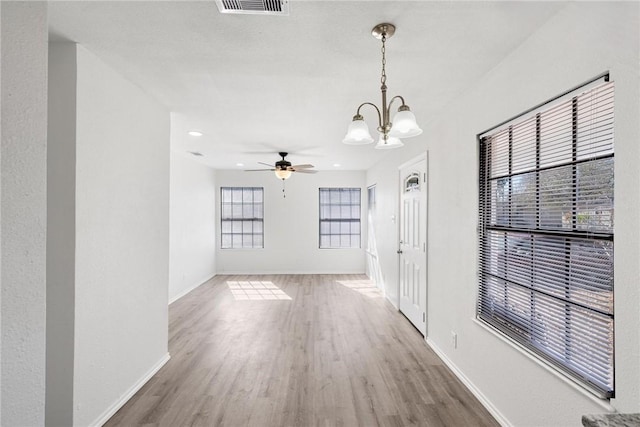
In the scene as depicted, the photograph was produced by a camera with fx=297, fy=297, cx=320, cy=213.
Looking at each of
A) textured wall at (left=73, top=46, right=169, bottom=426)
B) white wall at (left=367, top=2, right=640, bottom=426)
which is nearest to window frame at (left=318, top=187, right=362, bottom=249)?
white wall at (left=367, top=2, right=640, bottom=426)

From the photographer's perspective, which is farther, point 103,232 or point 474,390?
point 474,390

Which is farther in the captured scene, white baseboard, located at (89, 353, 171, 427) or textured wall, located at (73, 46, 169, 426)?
white baseboard, located at (89, 353, 171, 427)

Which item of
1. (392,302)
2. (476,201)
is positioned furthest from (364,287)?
(476,201)

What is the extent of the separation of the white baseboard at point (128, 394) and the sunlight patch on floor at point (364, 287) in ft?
11.7

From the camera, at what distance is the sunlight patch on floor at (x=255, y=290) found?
5.35 metres

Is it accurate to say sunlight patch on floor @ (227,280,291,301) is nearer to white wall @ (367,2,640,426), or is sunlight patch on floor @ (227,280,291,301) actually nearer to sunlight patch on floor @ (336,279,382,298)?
sunlight patch on floor @ (336,279,382,298)

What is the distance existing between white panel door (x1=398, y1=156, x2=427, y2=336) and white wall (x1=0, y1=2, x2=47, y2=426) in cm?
338

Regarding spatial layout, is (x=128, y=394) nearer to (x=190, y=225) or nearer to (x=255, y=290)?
(x=255, y=290)

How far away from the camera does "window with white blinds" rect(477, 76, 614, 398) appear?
4.58ft

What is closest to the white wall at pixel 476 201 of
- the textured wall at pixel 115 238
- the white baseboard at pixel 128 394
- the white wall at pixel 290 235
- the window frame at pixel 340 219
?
the textured wall at pixel 115 238

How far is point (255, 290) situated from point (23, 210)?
5306mm

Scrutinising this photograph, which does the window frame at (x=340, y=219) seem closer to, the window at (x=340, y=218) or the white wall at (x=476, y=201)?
the window at (x=340, y=218)

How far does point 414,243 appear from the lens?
3980 mm

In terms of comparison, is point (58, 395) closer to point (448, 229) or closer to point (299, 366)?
point (299, 366)
